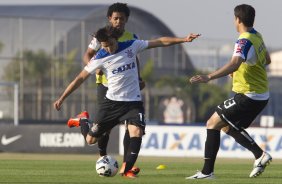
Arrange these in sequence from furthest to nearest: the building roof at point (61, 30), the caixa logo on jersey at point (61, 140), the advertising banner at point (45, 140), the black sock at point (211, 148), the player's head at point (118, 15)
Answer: the building roof at point (61, 30)
the caixa logo on jersey at point (61, 140)
the advertising banner at point (45, 140)
the player's head at point (118, 15)
the black sock at point (211, 148)

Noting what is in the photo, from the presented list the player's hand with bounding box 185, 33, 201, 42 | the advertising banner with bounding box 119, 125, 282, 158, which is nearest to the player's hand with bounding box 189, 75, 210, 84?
the player's hand with bounding box 185, 33, 201, 42

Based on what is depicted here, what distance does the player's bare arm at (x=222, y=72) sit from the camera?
41.3ft

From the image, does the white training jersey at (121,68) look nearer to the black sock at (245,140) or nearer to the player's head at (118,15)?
the player's head at (118,15)

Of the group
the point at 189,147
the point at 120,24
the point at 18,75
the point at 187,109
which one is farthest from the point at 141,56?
the point at 120,24

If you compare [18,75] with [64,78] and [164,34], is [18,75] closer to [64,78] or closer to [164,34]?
[64,78]

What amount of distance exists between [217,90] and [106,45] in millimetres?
58157

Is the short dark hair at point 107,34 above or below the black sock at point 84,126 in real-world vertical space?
above

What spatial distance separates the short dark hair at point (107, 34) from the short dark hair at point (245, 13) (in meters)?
1.63

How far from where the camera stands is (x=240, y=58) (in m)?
13.4

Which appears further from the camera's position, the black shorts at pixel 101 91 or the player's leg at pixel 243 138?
the black shorts at pixel 101 91

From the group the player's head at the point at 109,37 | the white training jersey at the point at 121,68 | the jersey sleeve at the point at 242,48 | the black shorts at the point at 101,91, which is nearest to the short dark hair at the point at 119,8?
the white training jersey at the point at 121,68

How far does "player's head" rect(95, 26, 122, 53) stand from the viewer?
14.0 m

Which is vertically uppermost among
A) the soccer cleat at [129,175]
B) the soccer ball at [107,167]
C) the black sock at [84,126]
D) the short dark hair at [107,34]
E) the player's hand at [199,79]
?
the short dark hair at [107,34]

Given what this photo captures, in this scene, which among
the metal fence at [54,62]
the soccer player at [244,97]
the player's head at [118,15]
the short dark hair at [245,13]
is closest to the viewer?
the short dark hair at [245,13]
